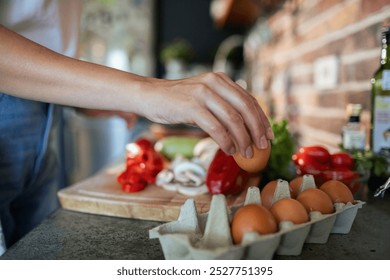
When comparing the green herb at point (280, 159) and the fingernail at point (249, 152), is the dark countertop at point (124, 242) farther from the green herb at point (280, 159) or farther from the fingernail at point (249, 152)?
the green herb at point (280, 159)

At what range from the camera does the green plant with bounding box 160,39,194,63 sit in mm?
3695

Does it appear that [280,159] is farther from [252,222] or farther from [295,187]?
[252,222]

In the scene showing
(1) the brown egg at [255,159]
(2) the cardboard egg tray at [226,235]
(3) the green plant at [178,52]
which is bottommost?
(2) the cardboard egg tray at [226,235]

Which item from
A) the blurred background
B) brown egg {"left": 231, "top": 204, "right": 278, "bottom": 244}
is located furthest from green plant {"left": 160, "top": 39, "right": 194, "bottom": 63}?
brown egg {"left": 231, "top": 204, "right": 278, "bottom": 244}

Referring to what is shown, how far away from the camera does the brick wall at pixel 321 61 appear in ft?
3.68

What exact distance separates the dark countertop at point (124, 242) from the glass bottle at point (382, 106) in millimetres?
193

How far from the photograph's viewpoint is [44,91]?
57 centimetres

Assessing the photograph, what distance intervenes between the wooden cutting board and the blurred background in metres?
0.51

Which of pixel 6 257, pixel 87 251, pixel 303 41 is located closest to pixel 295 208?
pixel 87 251

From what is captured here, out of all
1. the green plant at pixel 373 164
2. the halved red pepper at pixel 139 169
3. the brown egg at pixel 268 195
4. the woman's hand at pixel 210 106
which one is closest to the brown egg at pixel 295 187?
the brown egg at pixel 268 195

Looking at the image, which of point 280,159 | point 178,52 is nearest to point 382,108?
point 280,159
